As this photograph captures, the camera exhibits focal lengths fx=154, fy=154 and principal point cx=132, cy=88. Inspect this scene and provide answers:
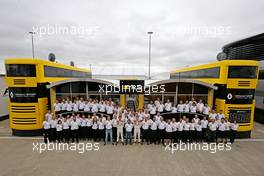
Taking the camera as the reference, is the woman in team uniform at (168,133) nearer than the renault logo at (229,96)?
Yes

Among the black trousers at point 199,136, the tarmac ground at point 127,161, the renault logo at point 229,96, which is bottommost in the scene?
the tarmac ground at point 127,161

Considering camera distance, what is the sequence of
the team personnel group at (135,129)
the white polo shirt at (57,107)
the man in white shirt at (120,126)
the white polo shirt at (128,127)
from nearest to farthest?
the white polo shirt at (128,127)
the man in white shirt at (120,126)
the team personnel group at (135,129)
the white polo shirt at (57,107)

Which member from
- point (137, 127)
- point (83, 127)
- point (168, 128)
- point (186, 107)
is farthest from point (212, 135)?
point (83, 127)

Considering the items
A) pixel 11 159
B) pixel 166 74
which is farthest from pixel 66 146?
pixel 166 74

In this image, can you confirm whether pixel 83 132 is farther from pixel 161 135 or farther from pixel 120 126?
pixel 161 135

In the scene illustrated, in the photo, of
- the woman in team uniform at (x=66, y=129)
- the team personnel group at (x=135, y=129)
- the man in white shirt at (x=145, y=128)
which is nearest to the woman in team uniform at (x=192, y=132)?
the team personnel group at (x=135, y=129)

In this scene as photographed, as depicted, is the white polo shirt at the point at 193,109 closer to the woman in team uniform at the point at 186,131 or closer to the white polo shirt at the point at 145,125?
the woman in team uniform at the point at 186,131

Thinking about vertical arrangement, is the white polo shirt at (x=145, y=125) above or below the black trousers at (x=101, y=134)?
above

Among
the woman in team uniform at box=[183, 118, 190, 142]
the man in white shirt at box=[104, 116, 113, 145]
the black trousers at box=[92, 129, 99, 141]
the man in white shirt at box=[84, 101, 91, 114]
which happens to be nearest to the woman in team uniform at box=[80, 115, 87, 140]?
the black trousers at box=[92, 129, 99, 141]

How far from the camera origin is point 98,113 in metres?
10.4

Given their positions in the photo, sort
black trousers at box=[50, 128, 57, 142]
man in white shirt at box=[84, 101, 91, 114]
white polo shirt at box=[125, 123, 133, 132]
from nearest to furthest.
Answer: white polo shirt at box=[125, 123, 133, 132], black trousers at box=[50, 128, 57, 142], man in white shirt at box=[84, 101, 91, 114]

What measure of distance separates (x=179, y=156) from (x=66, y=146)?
6.11 m

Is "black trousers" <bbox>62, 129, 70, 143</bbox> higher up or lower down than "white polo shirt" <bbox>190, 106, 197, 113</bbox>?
lower down

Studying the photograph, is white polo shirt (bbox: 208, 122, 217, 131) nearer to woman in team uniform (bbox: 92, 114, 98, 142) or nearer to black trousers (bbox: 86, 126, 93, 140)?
woman in team uniform (bbox: 92, 114, 98, 142)
